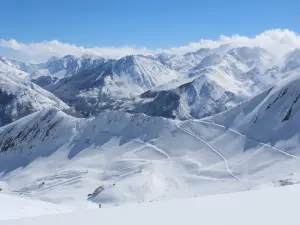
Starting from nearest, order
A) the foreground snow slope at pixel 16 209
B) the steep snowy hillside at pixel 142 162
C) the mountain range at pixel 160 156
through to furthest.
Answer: the foreground snow slope at pixel 16 209 < the steep snowy hillside at pixel 142 162 < the mountain range at pixel 160 156

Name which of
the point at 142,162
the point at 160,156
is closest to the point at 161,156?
the point at 160,156

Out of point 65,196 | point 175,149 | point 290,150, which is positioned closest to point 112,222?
point 65,196

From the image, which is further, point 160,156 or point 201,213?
point 160,156

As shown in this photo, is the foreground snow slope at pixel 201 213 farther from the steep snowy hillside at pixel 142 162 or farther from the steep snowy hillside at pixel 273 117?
the steep snowy hillside at pixel 273 117

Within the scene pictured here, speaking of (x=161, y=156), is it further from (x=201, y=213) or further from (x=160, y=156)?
(x=201, y=213)

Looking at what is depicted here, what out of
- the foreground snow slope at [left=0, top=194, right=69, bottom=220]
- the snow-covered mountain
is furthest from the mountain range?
the foreground snow slope at [left=0, top=194, right=69, bottom=220]

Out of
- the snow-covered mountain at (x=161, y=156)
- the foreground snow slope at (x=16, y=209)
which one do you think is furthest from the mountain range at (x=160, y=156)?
the foreground snow slope at (x=16, y=209)

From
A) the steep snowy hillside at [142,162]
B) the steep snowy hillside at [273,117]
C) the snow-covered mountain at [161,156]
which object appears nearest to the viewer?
the steep snowy hillside at [142,162]
